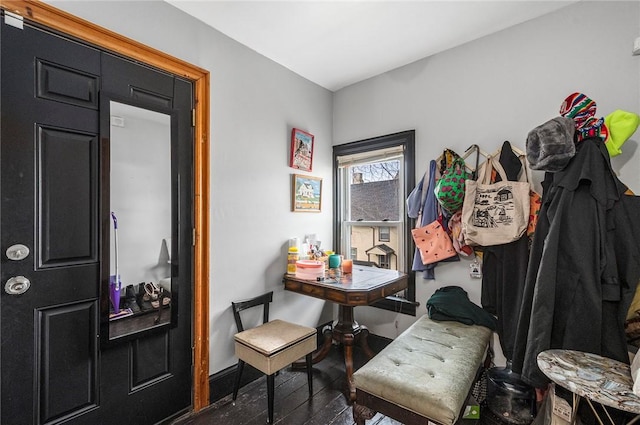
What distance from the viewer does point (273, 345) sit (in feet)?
5.83

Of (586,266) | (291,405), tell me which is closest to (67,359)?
(291,405)

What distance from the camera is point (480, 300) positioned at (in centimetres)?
212

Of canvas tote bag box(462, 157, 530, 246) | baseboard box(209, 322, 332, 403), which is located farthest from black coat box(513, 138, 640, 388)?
baseboard box(209, 322, 332, 403)

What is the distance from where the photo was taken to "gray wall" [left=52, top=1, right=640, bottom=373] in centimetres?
170

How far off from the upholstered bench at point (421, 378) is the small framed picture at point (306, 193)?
1425 millimetres

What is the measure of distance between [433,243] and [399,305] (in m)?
0.70

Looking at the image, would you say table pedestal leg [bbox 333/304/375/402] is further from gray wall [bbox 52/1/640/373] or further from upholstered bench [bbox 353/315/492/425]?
upholstered bench [bbox 353/315/492/425]

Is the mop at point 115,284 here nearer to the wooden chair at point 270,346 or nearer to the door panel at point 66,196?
the door panel at point 66,196

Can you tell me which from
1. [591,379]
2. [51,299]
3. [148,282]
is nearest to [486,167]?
[591,379]

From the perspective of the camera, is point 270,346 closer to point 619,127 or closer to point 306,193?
point 306,193

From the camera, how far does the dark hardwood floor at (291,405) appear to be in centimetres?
176

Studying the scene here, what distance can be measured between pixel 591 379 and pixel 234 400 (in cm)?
198

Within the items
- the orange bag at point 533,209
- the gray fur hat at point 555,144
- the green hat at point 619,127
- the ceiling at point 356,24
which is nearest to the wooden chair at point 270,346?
the orange bag at point 533,209

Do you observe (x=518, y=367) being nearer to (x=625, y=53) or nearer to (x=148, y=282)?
(x=625, y=53)
